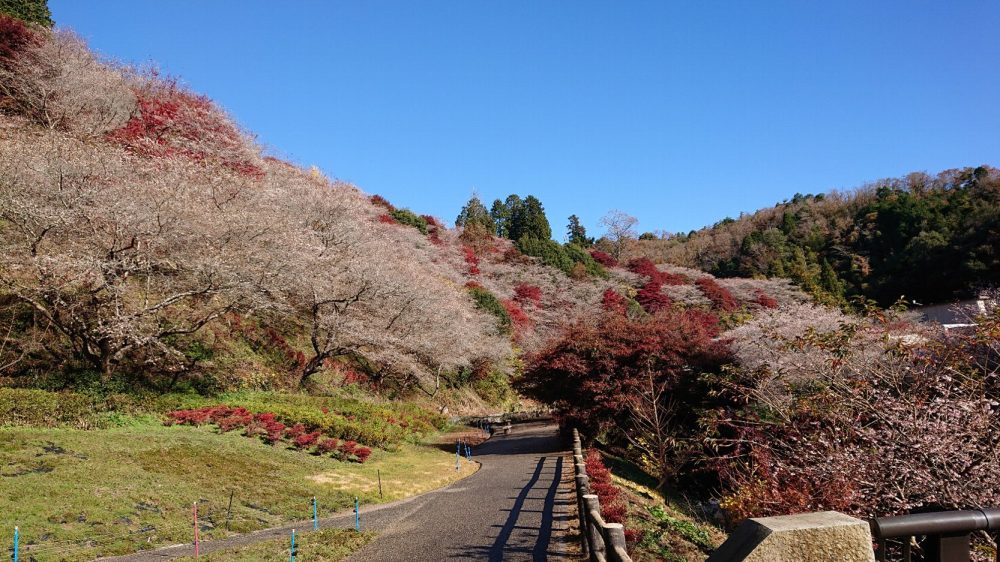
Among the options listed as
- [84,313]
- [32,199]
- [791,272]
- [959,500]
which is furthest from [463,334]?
[791,272]

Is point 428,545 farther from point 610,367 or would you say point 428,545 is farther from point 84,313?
point 84,313

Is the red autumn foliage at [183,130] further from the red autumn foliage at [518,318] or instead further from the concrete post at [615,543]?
the concrete post at [615,543]

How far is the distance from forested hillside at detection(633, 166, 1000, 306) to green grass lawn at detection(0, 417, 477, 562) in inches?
1104

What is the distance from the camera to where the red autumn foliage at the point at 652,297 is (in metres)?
49.1

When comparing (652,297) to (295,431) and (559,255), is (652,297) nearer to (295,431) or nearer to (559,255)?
(559,255)

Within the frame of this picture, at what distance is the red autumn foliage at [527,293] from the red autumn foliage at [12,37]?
34741 millimetres

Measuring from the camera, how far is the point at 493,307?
3866 cm

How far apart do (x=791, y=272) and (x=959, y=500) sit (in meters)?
53.9

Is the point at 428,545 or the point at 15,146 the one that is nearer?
the point at 428,545

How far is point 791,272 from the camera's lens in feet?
176

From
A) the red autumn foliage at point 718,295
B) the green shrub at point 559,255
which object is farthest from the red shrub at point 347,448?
the green shrub at point 559,255

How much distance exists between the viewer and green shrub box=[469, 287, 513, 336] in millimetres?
38219

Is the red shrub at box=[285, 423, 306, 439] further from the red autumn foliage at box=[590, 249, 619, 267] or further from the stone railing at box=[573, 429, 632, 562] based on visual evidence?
the red autumn foliage at box=[590, 249, 619, 267]

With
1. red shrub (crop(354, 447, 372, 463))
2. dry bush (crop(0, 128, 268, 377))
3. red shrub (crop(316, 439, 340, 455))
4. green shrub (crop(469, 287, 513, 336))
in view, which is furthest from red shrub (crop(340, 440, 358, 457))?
green shrub (crop(469, 287, 513, 336))
